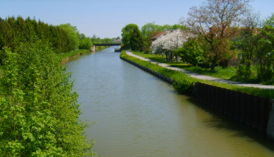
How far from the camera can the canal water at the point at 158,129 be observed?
17.3m

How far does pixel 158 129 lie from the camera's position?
21.3 m

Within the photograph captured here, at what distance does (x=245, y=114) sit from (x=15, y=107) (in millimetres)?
16115

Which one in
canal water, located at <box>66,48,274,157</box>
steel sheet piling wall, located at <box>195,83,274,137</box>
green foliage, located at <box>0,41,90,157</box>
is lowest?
canal water, located at <box>66,48,274,157</box>

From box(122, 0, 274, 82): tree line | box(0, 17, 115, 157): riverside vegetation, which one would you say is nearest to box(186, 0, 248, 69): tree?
box(122, 0, 274, 82): tree line

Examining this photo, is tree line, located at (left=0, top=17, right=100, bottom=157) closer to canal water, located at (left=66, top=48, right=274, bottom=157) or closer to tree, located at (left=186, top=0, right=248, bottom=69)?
canal water, located at (left=66, top=48, right=274, bottom=157)

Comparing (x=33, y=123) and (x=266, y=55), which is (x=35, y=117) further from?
(x=266, y=55)

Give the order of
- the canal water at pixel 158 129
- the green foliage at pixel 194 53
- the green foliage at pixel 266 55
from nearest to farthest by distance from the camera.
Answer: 1. the canal water at pixel 158 129
2. the green foliage at pixel 266 55
3. the green foliage at pixel 194 53

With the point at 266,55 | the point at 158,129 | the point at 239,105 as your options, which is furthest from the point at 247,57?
the point at 158,129

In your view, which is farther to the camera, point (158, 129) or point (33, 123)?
point (158, 129)

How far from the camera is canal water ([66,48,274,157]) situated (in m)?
17.3

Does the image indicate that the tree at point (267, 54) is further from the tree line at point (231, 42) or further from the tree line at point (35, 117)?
the tree line at point (35, 117)

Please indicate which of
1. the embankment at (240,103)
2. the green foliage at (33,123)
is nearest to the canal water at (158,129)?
the embankment at (240,103)

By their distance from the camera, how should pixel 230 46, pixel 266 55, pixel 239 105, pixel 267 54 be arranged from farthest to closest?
pixel 230 46 < pixel 266 55 < pixel 267 54 < pixel 239 105

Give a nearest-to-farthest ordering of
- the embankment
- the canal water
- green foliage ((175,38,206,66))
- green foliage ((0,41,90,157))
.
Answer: green foliage ((0,41,90,157))
the canal water
the embankment
green foliage ((175,38,206,66))
